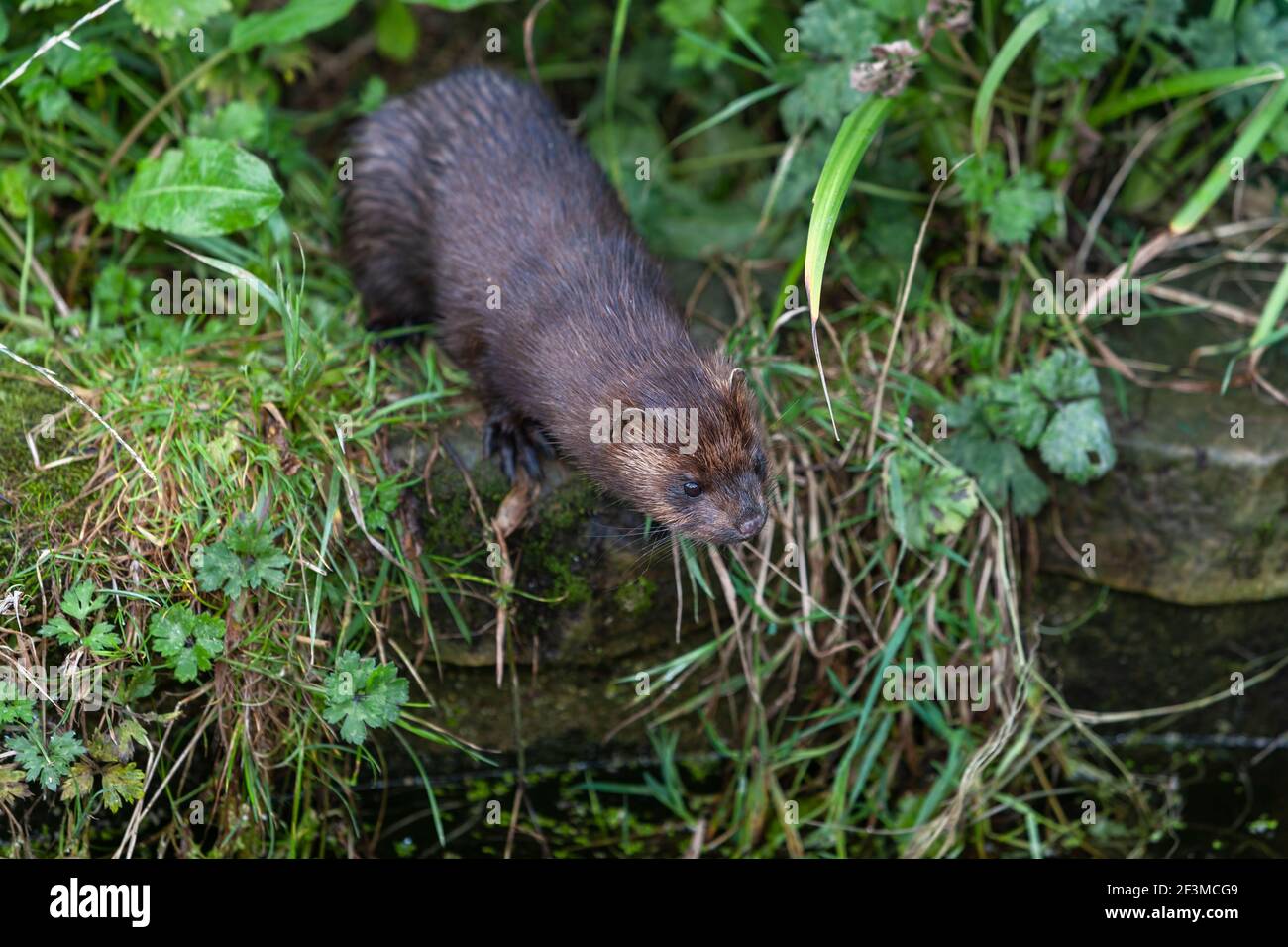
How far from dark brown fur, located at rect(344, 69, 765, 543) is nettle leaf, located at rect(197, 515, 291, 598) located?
29.6 inches

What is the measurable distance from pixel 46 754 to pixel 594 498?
1.60 metres

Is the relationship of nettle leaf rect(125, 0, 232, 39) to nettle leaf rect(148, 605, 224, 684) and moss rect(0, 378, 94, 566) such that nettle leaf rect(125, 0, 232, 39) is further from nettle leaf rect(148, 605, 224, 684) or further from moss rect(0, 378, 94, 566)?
nettle leaf rect(148, 605, 224, 684)

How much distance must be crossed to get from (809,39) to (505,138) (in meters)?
1.01

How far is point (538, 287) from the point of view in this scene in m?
3.92

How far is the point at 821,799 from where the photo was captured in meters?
4.35

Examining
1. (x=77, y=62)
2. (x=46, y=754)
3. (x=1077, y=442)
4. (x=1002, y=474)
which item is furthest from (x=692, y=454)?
(x=77, y=62)

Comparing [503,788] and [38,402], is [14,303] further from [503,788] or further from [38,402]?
[503,788]

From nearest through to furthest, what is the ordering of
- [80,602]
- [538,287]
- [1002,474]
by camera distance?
[80,602], [538,287], [1002,474]

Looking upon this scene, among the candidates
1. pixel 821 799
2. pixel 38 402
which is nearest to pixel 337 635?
pixel 38 402

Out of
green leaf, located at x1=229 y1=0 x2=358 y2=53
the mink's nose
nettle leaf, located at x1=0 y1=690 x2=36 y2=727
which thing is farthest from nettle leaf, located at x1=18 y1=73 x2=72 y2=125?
the mink's nose

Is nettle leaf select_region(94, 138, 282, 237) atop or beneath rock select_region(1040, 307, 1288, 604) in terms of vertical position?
atop

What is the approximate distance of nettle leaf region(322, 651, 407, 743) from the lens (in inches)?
141

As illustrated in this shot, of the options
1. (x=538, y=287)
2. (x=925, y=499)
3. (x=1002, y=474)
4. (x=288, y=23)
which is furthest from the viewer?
(x=288, y=23)

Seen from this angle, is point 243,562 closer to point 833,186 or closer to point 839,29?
point 833,186
